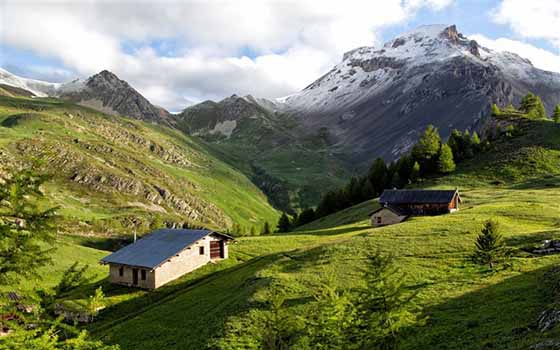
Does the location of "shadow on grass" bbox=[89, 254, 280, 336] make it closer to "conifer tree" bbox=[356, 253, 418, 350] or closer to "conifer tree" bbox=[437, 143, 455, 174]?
"conifer tree" bbox=[356, 253, 418, 350]

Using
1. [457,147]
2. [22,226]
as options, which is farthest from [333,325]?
[457,147]

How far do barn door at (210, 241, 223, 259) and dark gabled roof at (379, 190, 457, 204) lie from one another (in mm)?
43210

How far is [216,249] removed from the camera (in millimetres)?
73438

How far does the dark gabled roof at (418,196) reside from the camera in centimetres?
9375

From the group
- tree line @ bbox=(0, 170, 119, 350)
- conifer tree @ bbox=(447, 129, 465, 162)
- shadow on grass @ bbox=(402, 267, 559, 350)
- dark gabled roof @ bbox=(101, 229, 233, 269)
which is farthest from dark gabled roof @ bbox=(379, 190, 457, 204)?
tree line @ bbox=(0, 170, 119, 350)

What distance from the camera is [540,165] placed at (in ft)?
410

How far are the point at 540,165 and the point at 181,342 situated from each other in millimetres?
120886

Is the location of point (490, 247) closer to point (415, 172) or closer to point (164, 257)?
point (164, 257)

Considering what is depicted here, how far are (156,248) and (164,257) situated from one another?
5353 millimetres

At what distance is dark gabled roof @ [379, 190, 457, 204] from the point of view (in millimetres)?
93750

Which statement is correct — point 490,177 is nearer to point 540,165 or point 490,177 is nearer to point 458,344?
point 540,165

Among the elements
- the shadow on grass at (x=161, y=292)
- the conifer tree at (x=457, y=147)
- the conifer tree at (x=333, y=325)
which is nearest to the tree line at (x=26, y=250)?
the conifer tree at (x=333, y=325)

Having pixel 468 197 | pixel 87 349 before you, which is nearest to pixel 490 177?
pixel 468 197

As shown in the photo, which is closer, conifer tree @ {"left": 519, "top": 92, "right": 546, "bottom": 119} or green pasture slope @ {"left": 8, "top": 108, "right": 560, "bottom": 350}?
green pasture slope @ {"left": 8, "top": 108, "right": 560, "bottom": 350}
